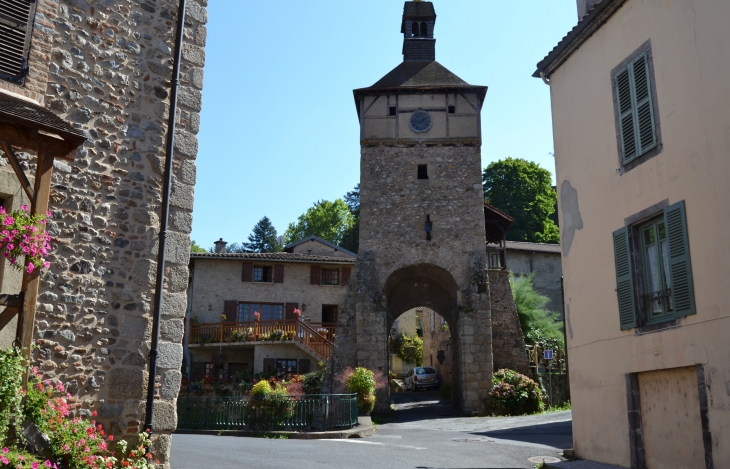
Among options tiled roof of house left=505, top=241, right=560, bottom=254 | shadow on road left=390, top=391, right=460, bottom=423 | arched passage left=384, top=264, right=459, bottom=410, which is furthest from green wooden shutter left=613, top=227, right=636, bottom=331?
tiled roof of house left=505, top=241, right=560, bottom=254

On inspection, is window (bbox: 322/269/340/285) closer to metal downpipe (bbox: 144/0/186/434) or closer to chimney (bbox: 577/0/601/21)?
chimney (bbox: 577/0/601/21)

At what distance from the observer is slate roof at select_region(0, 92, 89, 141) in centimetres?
564

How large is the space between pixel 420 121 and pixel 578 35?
14.1 meters

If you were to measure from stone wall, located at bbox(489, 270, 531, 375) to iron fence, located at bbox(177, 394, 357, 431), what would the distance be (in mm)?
8645

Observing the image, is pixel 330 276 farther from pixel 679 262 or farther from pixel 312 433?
pixel 679 262

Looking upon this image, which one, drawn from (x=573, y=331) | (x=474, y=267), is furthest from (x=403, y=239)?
(x=573, y=331)

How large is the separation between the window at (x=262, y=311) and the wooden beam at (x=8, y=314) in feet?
81.3

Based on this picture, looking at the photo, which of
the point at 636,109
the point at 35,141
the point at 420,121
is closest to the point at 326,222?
the point at 420,121

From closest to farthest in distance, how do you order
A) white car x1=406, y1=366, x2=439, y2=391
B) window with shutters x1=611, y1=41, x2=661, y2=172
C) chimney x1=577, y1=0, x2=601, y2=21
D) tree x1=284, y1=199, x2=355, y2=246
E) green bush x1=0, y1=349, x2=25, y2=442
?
green bush x1=0, y1=349, x2=25, y2=442, window with shutters x1=611, y1=41, x2=661, y2=172, chimney x1=577, y1=0, x2=601, y2=21, white car x1=406, y1=366, x2=439, y2=391, tree x1=284, y1=199, x2=355, y2=246

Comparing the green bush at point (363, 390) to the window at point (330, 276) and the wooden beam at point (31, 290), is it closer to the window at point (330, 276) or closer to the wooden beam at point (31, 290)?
the window at point (330, 276)

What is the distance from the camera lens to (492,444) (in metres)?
13.2

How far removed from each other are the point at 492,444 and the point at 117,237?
9.07 m

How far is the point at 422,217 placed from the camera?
24.2 metres

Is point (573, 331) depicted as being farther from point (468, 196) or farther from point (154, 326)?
point (468, 196)
